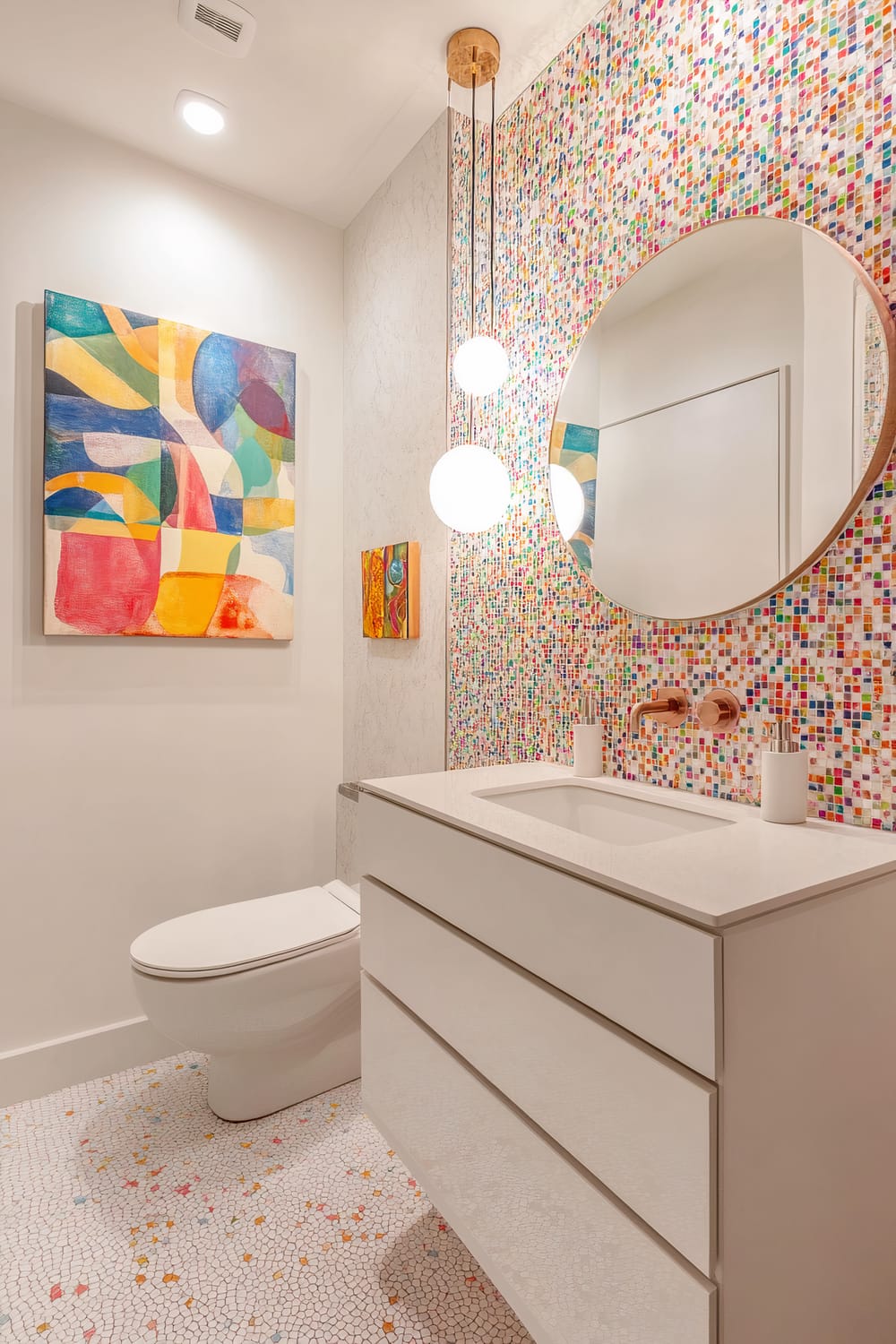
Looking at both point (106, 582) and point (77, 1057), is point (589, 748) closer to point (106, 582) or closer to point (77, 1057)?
point (106, 582)

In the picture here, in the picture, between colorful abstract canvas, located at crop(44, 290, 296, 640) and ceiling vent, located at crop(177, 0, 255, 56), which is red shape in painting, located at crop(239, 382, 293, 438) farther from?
ceiling vent, located at crop(177, 0, 255, 56)

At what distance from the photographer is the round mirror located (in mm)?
983

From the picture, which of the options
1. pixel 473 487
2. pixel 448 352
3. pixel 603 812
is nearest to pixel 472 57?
pixel 448 352

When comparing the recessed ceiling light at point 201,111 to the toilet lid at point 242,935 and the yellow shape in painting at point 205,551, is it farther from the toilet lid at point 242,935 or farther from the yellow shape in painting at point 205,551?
the toilet lid at point 242,935

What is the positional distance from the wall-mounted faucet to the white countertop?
14 centimetres

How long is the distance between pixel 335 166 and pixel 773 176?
1.50 meters

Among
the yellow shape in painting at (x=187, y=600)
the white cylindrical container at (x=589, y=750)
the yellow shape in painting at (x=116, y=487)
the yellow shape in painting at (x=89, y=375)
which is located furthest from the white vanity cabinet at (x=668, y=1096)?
the yellow shape in painting at (x=89, y=375)

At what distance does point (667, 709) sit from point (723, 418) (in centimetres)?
50

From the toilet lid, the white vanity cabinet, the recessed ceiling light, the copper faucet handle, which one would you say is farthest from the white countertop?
the recessed ceiling light

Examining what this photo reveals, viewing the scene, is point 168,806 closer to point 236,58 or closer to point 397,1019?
point 397,1019

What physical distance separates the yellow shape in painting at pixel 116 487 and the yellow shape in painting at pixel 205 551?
0.12 meters

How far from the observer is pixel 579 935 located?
2.70ft

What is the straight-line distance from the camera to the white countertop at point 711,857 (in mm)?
712

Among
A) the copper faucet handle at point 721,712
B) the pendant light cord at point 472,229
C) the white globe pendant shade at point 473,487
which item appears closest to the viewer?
the copper faucet handle at point 721,712
